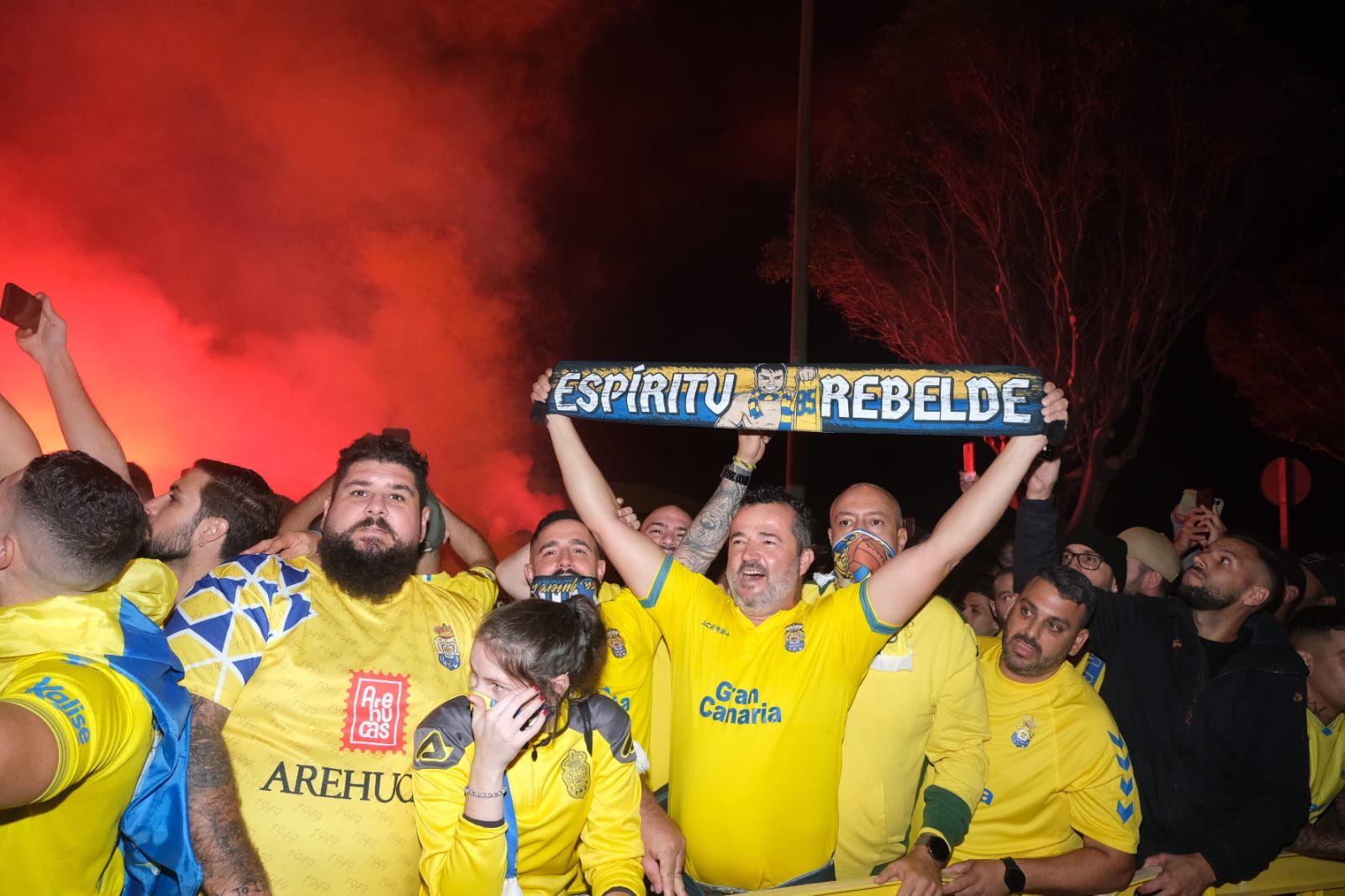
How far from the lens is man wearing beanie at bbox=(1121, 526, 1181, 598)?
238 inches

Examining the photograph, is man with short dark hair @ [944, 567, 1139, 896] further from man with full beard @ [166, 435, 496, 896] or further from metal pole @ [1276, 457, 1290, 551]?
metal pole @ [1276, 457, 1290, 551]

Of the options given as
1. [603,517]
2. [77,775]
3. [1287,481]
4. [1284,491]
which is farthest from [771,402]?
[1287,481]

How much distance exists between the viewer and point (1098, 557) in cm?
512

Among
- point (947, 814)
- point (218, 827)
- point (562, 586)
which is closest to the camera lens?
point (218, 827)

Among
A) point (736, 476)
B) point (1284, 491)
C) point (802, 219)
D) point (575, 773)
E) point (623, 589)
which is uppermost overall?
point (802, 219)

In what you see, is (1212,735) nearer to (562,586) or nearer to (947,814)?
(947,814)

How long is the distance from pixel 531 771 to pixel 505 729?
384 mm

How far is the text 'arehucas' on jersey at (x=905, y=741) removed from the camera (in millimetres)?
3691

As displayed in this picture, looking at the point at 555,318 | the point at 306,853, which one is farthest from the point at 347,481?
the point at 555,318

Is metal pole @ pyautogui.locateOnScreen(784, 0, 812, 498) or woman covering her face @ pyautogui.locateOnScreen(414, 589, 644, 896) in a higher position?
metal pole @ pyautogui.locateOnScreen(784, 0, 812, 498)

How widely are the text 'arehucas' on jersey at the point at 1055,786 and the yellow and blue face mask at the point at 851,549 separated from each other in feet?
3.09

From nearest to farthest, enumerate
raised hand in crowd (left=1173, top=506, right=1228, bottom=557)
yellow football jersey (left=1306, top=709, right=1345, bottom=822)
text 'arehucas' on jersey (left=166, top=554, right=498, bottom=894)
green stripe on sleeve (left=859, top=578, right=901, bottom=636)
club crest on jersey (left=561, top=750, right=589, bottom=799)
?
1. club crest on jersey (left=561, top=750, right=589, bottom=799)
2. text 'arehucas' on jersey (left=166, top=554, right=498, bottom=894)
3. green stripe on sleeve (left=859, top=578, right=901, bottom=636)
4. yellow football jersey (left=1306, top=709, right=1345, bottom=822)
5. raised hand in crowd (left=1173, top=506, right=1228, bottom=557)

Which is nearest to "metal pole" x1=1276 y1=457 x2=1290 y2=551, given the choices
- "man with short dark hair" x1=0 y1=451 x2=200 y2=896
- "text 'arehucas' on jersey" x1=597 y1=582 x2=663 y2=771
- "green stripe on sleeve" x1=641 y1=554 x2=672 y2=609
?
"text 'arehucas' on jersey" x1=597 y1=582 x2=663 y2=771

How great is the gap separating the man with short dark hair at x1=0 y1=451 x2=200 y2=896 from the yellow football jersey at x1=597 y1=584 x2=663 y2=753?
1689 mm
